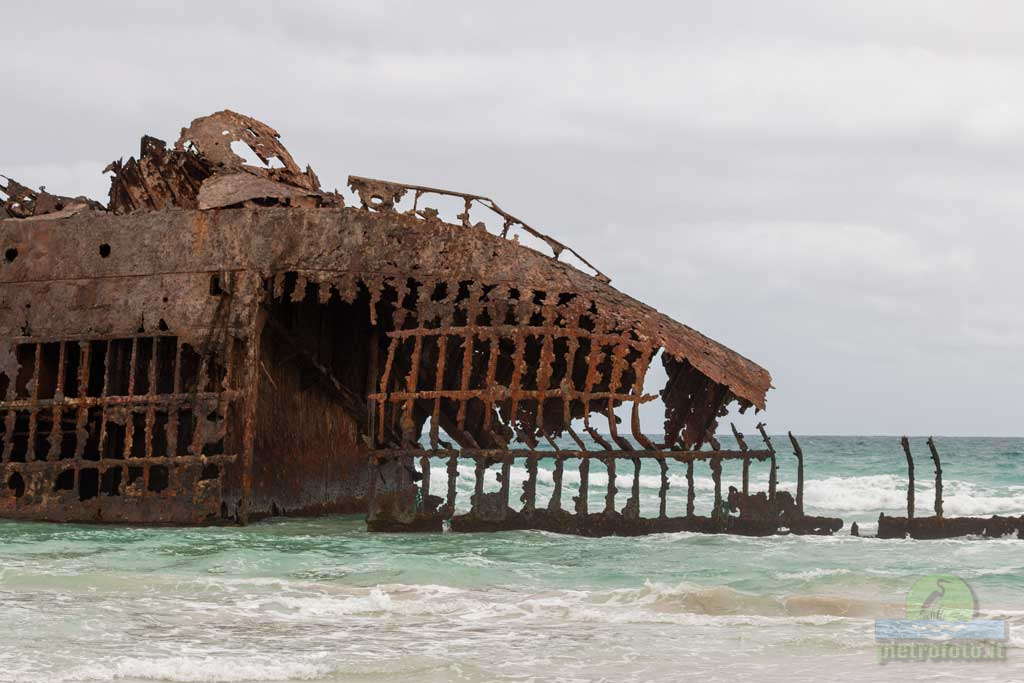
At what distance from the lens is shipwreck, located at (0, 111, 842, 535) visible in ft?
42.3

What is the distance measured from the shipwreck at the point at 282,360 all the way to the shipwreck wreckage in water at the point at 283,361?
0.9 inches

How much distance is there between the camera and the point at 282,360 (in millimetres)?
14367

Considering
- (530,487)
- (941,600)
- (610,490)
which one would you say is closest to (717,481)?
(610,490)

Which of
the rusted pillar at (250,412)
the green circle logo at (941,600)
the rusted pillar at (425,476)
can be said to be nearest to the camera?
the green circle logo at (941,600)

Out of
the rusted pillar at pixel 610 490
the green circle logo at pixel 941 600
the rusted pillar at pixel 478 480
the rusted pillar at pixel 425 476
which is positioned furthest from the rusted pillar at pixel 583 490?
the green circle logo at pixel 941 600

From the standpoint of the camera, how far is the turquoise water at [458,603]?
7094 mm

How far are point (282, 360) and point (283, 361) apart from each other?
34 mm

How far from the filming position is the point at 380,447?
1320 centimetres

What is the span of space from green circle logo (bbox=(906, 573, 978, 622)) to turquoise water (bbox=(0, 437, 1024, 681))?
124 mm

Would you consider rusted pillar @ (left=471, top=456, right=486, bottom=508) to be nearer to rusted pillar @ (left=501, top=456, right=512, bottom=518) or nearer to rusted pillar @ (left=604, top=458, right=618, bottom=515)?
rusted pillar @ (left=501, top=456, right=512, bottom=518)

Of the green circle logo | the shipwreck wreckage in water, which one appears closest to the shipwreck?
the shipwreck wreckage in water

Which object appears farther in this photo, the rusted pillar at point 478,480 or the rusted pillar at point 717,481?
the rusted pillar at point 478,480

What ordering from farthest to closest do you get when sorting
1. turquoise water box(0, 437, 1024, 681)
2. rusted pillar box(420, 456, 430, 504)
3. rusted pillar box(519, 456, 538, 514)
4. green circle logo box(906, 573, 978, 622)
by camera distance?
rusted pillar box(420, 456, 430, 504) < rusted pillar box(519, 456, 538, 514) < green circle logo box(906, 573, 978, 622) < turquoise water box(0, 437, 1024, 681)

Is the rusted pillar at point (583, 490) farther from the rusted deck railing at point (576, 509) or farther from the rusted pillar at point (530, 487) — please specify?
the rusted pillar at point (530, 487)
